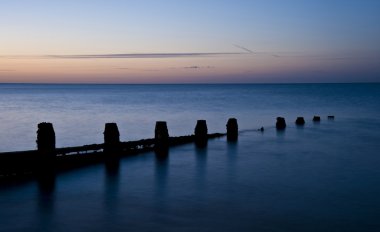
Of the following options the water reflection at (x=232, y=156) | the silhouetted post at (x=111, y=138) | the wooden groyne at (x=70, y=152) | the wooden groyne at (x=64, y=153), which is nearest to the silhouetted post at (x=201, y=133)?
the wooden groyne at (x=70, y=152)

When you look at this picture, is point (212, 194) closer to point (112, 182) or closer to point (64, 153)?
point (112, 182)

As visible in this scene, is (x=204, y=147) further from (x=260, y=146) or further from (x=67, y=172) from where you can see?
(x=67, y=172)

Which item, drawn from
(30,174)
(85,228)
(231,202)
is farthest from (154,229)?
(30,174)

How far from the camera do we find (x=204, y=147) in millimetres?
22609

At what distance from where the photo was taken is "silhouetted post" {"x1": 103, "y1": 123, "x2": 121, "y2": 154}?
55.6 ft

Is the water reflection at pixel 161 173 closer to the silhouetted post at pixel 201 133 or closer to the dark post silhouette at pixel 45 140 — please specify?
the silhouetted post at pixel 201 133

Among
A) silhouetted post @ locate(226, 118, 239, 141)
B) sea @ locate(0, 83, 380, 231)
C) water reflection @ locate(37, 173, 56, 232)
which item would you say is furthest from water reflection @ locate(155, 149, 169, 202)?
silhouetted post @ locate(226, 118, 239, 141)

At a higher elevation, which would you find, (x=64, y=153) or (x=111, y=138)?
(x=111, y=138)

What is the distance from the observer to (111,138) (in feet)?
56.3

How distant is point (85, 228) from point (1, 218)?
1952 millimetres

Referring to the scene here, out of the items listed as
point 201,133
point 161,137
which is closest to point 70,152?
point 161,137

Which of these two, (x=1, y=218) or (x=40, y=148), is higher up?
(x=40, y=148)

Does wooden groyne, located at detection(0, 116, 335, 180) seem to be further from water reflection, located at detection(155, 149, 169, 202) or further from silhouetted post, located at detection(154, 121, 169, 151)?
water reflection, located at detection(155, 149, 169, 202)

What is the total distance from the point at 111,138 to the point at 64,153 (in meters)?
1.95
